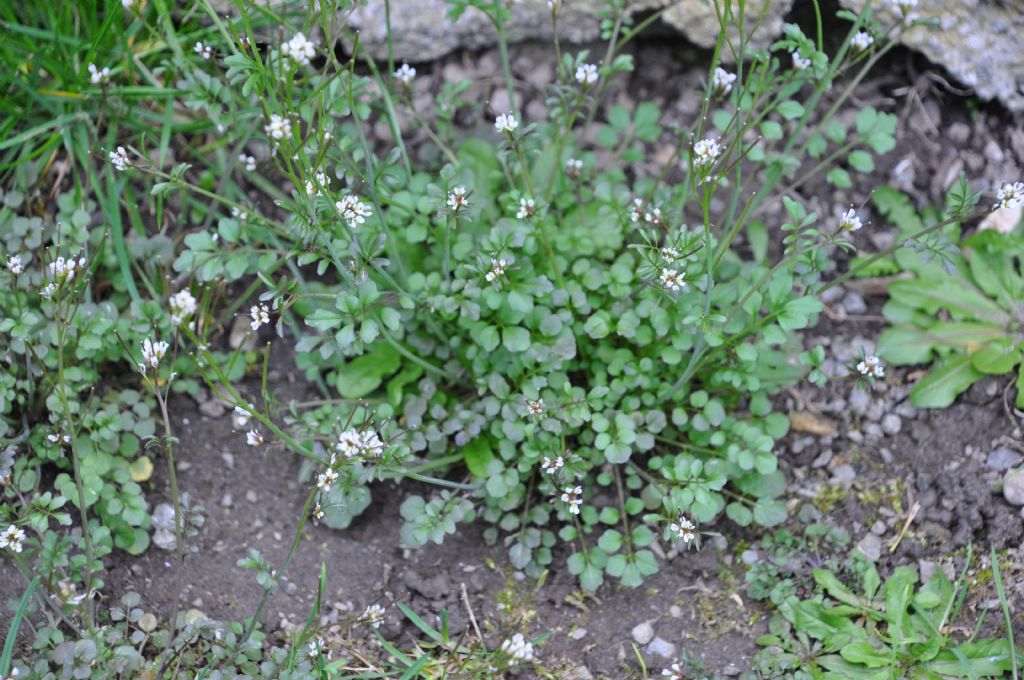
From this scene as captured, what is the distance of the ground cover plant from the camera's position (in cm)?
258

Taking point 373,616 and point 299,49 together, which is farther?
point 373,616

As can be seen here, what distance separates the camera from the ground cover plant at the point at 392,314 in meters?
2.58

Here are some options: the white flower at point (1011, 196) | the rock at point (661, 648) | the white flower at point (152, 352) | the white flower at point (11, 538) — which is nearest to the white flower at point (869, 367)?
the white flower at point (1011, 196)

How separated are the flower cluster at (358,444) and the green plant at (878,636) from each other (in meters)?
1.23

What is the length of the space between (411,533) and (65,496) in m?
0.99

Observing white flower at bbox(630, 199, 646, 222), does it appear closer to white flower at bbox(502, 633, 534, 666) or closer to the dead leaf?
the dead leaf

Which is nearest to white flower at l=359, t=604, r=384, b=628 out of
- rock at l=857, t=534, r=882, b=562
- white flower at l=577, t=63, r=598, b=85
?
rock at l=857, t=534, r=882, b=562

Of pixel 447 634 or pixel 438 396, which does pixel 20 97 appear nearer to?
pixel 438 396

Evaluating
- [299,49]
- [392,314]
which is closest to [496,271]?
[392,314]

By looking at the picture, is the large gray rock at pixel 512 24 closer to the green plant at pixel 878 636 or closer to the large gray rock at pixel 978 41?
the large gray rock at pixel 978 41

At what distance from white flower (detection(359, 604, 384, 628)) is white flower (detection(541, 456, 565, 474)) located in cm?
61

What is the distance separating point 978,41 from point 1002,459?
1.57 meters

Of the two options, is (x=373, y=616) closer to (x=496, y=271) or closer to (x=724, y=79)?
(x=496, y=271)

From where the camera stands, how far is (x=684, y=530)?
264 centimetres
